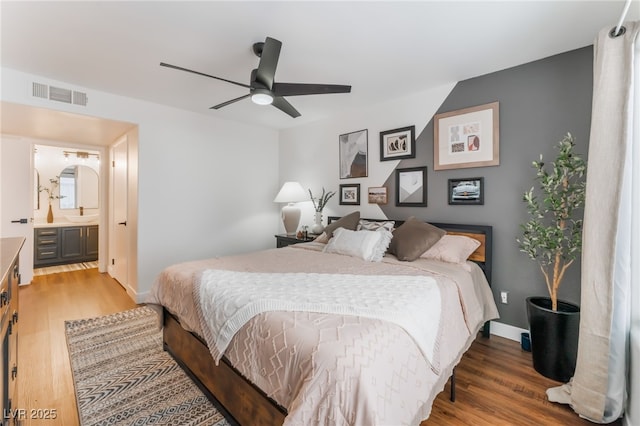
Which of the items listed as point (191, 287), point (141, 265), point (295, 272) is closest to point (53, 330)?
point (141, 265)

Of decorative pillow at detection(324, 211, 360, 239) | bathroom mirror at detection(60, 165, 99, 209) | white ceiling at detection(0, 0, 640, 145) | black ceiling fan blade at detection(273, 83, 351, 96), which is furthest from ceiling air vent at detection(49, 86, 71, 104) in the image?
bathroom mirror at detection(60, 165, 99, 209)

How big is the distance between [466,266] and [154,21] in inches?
123

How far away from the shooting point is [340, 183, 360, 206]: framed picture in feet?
13.1

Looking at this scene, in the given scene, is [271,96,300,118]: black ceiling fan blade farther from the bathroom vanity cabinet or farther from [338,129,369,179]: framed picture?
the bathroom vanity cabinet

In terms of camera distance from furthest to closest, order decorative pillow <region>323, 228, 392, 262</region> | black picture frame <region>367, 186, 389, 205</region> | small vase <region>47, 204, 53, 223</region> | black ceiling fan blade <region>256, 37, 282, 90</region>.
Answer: small vase <region>47, 204, 53, 223</region>, black picture frame <region>367, 186, 389, 205</region>, decorative pillow <region>323, 228, 392, 262</region>, black ceiling fan blade <region>256, 37, 282, 90</region>

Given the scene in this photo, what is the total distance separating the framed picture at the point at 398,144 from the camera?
3.40 m

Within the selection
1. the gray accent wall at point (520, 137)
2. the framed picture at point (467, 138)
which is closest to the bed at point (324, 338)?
the gray accent wall at point (520, 137)

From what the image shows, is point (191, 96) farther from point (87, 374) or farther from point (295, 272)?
point (87, 374)

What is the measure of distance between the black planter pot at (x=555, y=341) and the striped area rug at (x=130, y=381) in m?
2.26

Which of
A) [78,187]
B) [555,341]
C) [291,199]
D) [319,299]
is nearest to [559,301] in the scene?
[555,341]

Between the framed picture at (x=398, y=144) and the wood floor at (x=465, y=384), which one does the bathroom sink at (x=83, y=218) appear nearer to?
the wood floor at (x=465, y=384)

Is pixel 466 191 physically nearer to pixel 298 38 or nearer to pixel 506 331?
pixel 506 331

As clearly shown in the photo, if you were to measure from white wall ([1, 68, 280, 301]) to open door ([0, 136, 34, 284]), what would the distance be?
2061mm

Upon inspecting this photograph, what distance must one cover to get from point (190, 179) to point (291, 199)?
4.81ft
